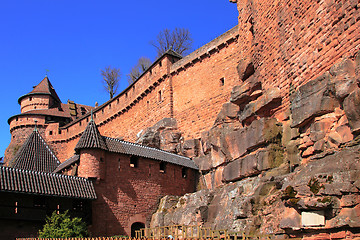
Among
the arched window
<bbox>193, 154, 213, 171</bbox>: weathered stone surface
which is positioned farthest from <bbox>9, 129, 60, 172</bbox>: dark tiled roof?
<bbox>193, 154, 213, 171</bbox>: weathered stone surface

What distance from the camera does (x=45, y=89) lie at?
157ft

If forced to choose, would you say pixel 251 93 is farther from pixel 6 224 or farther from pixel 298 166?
pixel 6 224

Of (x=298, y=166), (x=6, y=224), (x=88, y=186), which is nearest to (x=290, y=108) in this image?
(x=298, y=166)

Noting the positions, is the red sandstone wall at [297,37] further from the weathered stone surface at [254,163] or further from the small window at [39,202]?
the small window at [39,202]

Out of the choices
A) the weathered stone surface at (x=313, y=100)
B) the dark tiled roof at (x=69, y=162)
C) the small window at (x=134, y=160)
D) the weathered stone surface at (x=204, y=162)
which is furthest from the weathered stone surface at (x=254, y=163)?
the dark tiled roof at (x=69, y=162)

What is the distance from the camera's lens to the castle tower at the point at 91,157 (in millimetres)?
19766

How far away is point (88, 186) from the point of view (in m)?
19.2

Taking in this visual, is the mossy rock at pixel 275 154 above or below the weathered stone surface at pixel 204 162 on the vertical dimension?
below

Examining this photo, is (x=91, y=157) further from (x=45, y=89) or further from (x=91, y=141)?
(x=45, y=89)

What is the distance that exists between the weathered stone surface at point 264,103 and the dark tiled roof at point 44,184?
8.02 m

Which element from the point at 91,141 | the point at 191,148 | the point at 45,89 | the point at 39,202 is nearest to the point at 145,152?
the point at 191,148

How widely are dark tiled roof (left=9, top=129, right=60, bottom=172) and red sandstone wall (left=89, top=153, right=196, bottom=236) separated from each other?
23.7 ft

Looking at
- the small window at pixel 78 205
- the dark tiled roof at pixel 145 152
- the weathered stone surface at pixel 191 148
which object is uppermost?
the weathered stone surface at pixel 191 148

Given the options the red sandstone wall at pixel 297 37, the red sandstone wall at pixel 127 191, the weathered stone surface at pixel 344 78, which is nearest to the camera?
the weathered stone surface at pixel 344 78
